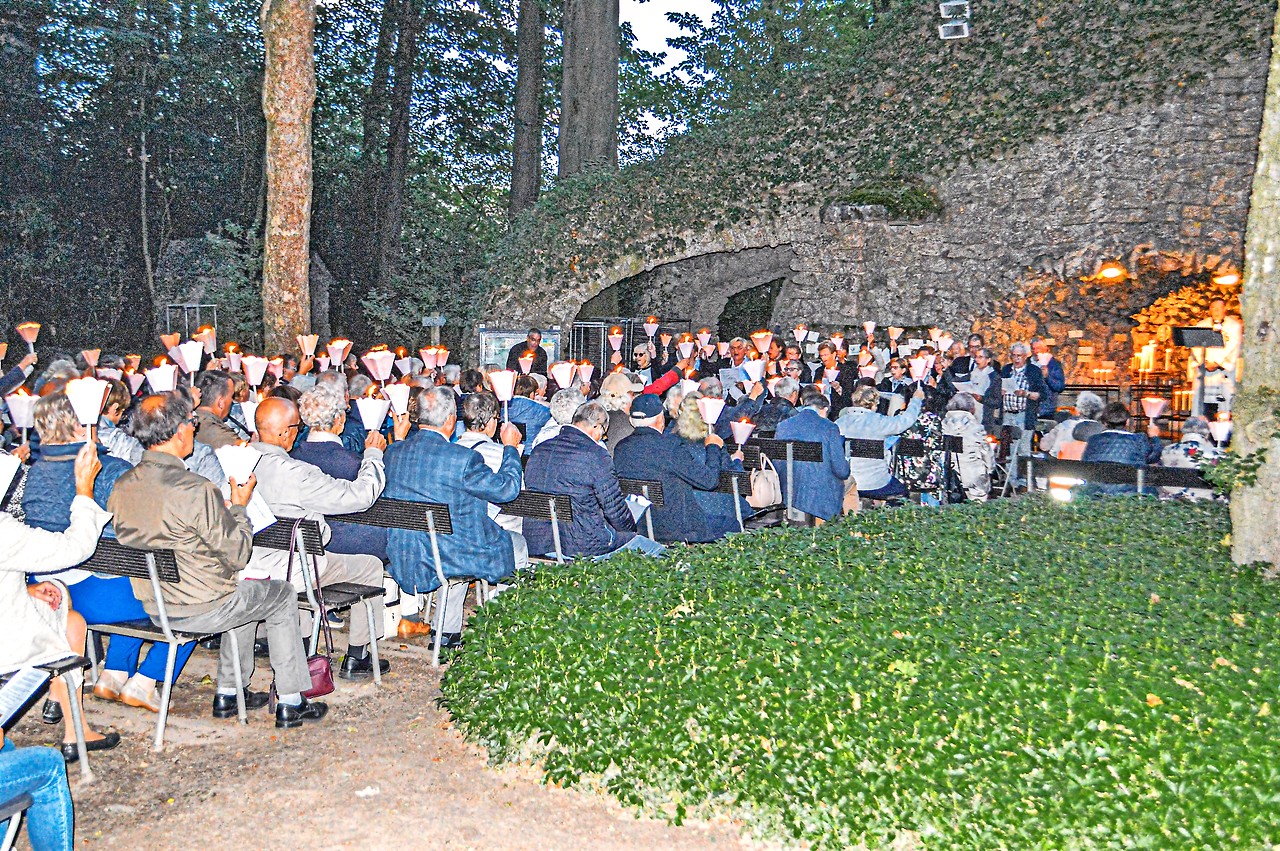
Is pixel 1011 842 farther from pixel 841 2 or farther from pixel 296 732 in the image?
pixel 841 2

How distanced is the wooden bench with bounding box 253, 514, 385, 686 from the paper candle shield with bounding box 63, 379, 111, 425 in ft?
3.11

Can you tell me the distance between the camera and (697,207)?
61.8 ft

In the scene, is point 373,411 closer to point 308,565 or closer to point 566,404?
point 308,565

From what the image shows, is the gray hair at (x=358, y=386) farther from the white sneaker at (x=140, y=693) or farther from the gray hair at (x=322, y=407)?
the white sneaker at (x=140, y=693)

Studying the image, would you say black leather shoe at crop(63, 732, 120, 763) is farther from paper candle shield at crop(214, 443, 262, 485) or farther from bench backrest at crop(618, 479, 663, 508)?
bench backrest at crop(618, 479, 663, 508)

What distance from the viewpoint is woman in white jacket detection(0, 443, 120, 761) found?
156 inches

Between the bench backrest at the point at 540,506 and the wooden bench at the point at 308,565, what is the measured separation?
33.8 inches

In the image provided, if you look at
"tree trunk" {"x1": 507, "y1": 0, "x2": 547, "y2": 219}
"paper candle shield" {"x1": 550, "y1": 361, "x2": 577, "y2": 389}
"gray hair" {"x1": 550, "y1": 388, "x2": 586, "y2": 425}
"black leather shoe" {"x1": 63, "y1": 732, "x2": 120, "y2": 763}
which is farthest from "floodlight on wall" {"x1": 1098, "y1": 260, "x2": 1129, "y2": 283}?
"black leather shoe" {"x1": 63, "y1": 732, "x2": 120, "y2": 763}

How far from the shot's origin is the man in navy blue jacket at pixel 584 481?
6.12 m

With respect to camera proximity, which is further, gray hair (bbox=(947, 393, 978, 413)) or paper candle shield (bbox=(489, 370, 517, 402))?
gray hair (bbox=(947, 393, 978, 413))

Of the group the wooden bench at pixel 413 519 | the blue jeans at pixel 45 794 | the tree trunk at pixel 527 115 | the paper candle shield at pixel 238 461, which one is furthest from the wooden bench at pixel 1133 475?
the tree trunk at pixel 527 115

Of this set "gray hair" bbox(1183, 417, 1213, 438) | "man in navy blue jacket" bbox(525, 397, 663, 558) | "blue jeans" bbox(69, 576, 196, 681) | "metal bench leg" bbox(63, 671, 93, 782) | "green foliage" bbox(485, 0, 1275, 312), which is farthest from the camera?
"green foliage" bbox(485, 0, 1275, 312)

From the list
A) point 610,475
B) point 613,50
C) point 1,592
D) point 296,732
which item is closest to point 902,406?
point 610,475

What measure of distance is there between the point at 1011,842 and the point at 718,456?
12.6 ft
